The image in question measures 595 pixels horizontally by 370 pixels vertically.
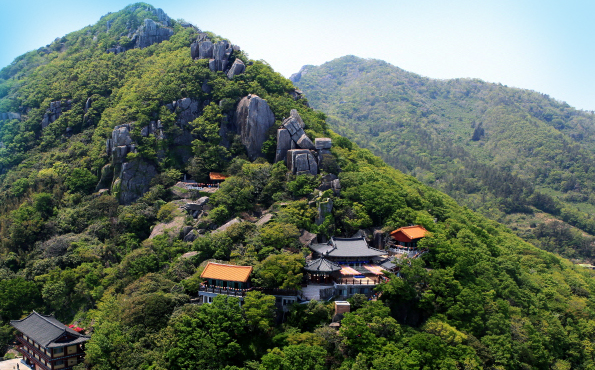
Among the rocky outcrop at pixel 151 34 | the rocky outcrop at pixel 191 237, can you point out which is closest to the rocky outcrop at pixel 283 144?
the rocky outcrop at pixel 191 237

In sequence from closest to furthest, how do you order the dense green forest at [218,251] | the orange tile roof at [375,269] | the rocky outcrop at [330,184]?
the dense green forest at [218,251] < the orange tile roof at [375,269] < the rocky outcrop at [330,184]

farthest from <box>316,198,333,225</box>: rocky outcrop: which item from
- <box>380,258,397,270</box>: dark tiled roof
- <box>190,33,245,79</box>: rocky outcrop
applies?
<box>190,33,245,79</box>: rocky outcrop

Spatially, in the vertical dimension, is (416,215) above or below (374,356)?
above

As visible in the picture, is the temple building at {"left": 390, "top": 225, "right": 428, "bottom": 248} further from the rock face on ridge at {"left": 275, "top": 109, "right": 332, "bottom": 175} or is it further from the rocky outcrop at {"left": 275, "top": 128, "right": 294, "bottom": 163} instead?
the rocky outcrop at {"left": 275, "top": 128, "right": 294, "bottom": 163}

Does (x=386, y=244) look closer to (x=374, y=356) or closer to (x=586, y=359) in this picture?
(x=374, y=356)

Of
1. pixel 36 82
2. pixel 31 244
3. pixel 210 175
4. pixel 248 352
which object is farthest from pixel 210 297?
pixel 36 82

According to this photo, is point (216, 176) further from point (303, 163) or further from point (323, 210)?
point (323, 210)

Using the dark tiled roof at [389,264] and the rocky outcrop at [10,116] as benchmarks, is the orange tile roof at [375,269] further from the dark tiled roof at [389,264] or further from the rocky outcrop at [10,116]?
the rocky outcrop at [10,116]
